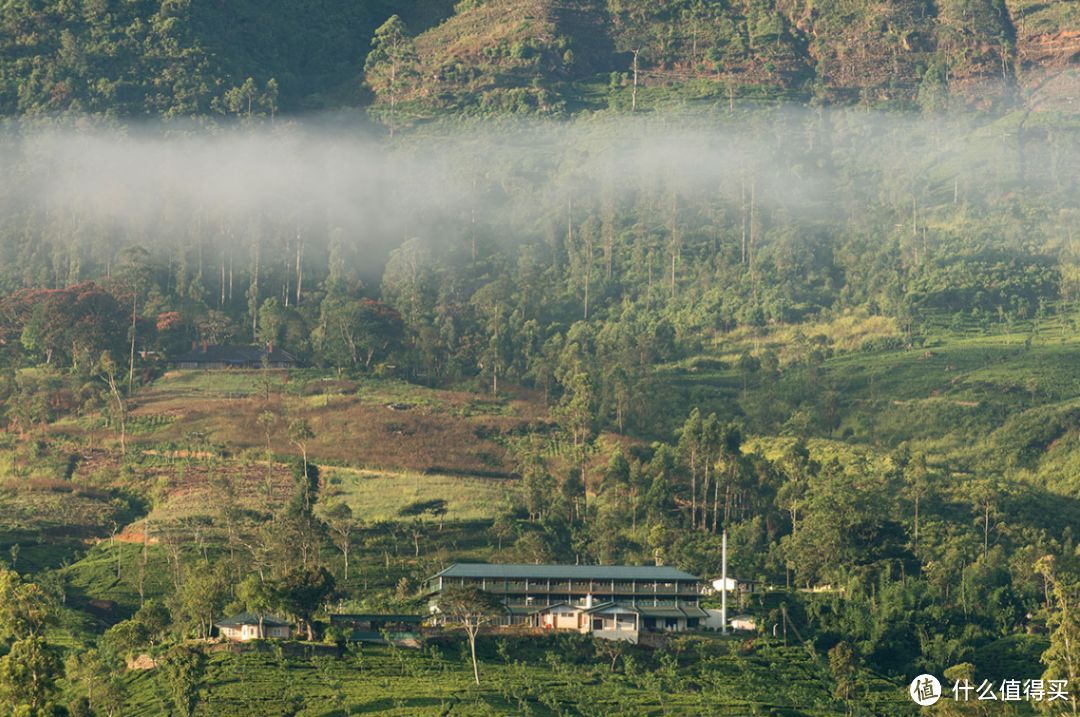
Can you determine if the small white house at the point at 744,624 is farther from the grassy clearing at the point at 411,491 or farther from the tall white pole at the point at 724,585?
the grassy clearing at the point at 411,491

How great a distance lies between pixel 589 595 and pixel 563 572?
2.45 m

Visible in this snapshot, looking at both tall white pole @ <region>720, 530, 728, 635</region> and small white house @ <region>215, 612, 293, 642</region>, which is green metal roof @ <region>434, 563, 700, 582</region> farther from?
small white house @ <region>215, 612, 293, 642</region>

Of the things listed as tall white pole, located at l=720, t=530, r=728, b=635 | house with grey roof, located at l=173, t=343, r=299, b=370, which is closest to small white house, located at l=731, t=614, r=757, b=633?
tall white pole, located at l=720, t=530, r=728, b=635

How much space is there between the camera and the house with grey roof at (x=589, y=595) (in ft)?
366

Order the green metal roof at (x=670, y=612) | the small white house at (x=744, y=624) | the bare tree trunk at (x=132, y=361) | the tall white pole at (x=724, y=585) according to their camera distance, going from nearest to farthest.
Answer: the green metal roof at (x=670, y=612), the tall white pole at (x=724, y=585), the small white house at (x=744, y=624), the bare tree trunk at (x=132, y=361)

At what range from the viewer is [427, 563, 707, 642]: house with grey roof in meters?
112

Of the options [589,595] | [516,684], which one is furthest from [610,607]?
[516,684]

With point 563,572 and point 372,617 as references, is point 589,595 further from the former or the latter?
point 372,617

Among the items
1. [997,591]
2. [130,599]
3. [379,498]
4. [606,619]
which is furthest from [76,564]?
[997,591]

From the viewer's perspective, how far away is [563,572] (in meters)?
116

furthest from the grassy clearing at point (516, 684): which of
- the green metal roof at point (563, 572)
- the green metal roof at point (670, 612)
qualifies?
the green metal roof at point (563, 572)

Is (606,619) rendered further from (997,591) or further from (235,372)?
(235,372)

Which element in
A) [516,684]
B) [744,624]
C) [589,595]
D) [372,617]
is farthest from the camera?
[744,624]

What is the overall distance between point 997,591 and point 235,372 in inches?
2682
